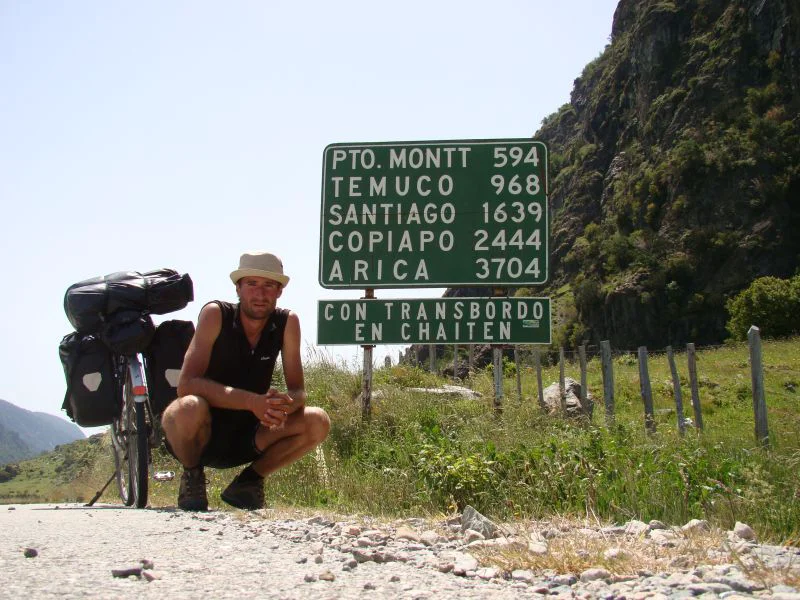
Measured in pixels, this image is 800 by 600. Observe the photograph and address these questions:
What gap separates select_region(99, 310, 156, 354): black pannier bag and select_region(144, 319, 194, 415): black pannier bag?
87 mm

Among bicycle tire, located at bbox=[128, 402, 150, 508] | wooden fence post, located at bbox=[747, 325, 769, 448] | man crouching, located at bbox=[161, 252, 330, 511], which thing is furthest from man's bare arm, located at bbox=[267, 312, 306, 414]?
wooden fence post, located at bbox=[747, 325, 769, 448]

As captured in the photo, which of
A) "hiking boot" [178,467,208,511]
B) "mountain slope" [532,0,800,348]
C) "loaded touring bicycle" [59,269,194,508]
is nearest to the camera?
"hiking boot" [178,467,208,511]

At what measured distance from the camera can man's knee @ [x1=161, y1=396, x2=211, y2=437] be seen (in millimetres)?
4965

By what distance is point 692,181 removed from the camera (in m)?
78.8

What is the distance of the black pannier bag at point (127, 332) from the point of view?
589 centimetres

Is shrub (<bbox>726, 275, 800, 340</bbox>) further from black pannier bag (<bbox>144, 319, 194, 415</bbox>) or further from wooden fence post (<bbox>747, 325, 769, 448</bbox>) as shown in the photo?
black pannier bag (<bbox>144, 319, 194, 415</bbox>)

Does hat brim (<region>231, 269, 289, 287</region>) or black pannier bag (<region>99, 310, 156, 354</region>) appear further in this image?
black pannier bag (<region>99, 310, 156, 354</region>)

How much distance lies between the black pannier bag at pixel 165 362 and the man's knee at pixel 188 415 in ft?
3.57

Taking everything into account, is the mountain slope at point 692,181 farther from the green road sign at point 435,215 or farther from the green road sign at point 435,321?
the green road sign at point 435,321

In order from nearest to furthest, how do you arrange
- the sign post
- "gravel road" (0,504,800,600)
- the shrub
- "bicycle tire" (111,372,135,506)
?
1. "gravel road" (0,504,800,600)
2. "bicycle tire" (111,372,135,506)
3. the sign post
4. the shrub

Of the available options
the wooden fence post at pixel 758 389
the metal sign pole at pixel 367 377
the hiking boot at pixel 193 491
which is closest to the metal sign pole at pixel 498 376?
the metal sign pole at pixel 367 377

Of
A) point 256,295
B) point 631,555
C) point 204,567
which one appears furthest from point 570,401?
point 204,567

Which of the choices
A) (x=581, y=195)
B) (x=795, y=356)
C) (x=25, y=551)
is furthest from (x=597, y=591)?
(x=581, y=195)

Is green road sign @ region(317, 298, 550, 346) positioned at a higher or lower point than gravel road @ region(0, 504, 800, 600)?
higher
